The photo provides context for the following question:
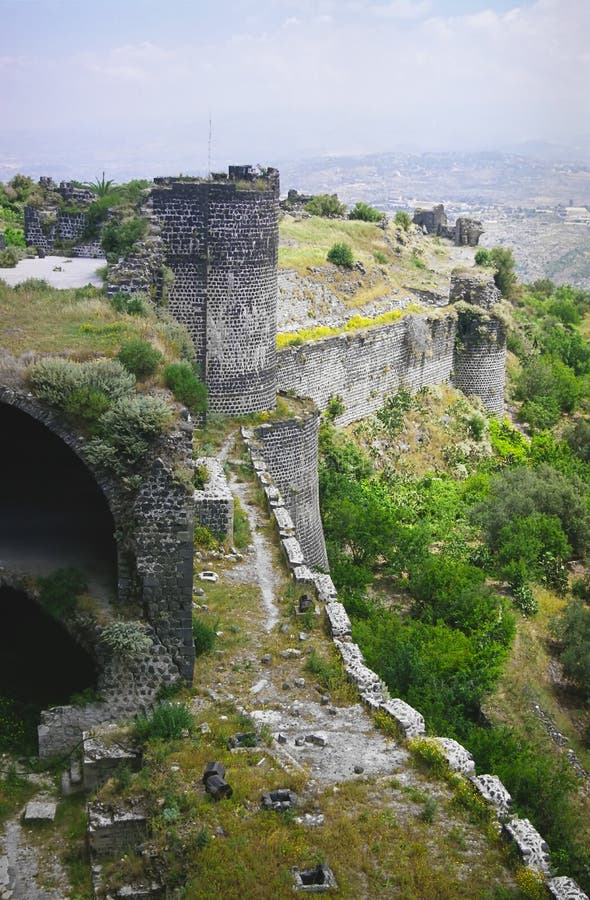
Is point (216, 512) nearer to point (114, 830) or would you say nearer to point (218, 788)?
point (218, 788)

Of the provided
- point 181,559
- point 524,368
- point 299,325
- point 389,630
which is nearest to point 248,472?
point 389,630

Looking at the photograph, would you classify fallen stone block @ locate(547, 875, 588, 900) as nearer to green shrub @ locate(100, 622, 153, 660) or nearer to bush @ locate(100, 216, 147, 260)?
green shrub @ locate(100, 622, 153, 660)

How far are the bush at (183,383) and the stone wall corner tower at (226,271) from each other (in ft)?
19.6

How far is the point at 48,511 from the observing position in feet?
47.5

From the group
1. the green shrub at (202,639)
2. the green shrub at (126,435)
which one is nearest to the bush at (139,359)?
the green shrub at (126,435)

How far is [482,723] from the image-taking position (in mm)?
16281

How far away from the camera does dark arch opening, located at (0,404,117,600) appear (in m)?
12.6

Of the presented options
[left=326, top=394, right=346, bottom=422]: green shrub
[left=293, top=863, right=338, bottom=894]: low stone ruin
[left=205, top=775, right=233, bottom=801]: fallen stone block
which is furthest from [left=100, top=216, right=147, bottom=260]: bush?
[left=293, top=863, right=338, bottom=894]: low stone ruin

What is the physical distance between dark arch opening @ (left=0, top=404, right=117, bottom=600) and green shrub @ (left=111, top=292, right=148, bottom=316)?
2229 mm

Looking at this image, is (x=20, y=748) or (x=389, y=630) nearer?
(x=20, y=748)

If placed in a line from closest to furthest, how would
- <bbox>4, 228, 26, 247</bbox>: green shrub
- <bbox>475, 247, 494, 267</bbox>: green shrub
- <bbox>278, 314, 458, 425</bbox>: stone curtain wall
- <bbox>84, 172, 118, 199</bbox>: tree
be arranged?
<bbox>84, 172, 118, 199</bbox>: tree, <bbox>278, 314, 458, 425</bbox>: stone curtain wall, <bbox>4, 228, 26, 247</bbox>: green shrub, <bbox>475, 247, 494, 267</bbox>: green shrub

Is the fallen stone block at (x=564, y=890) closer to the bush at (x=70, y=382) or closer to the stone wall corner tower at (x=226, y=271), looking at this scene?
the bush at (x=70, y=382)

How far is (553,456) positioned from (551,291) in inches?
1248

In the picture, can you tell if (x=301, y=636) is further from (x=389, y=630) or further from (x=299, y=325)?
(x=299, y=325)
